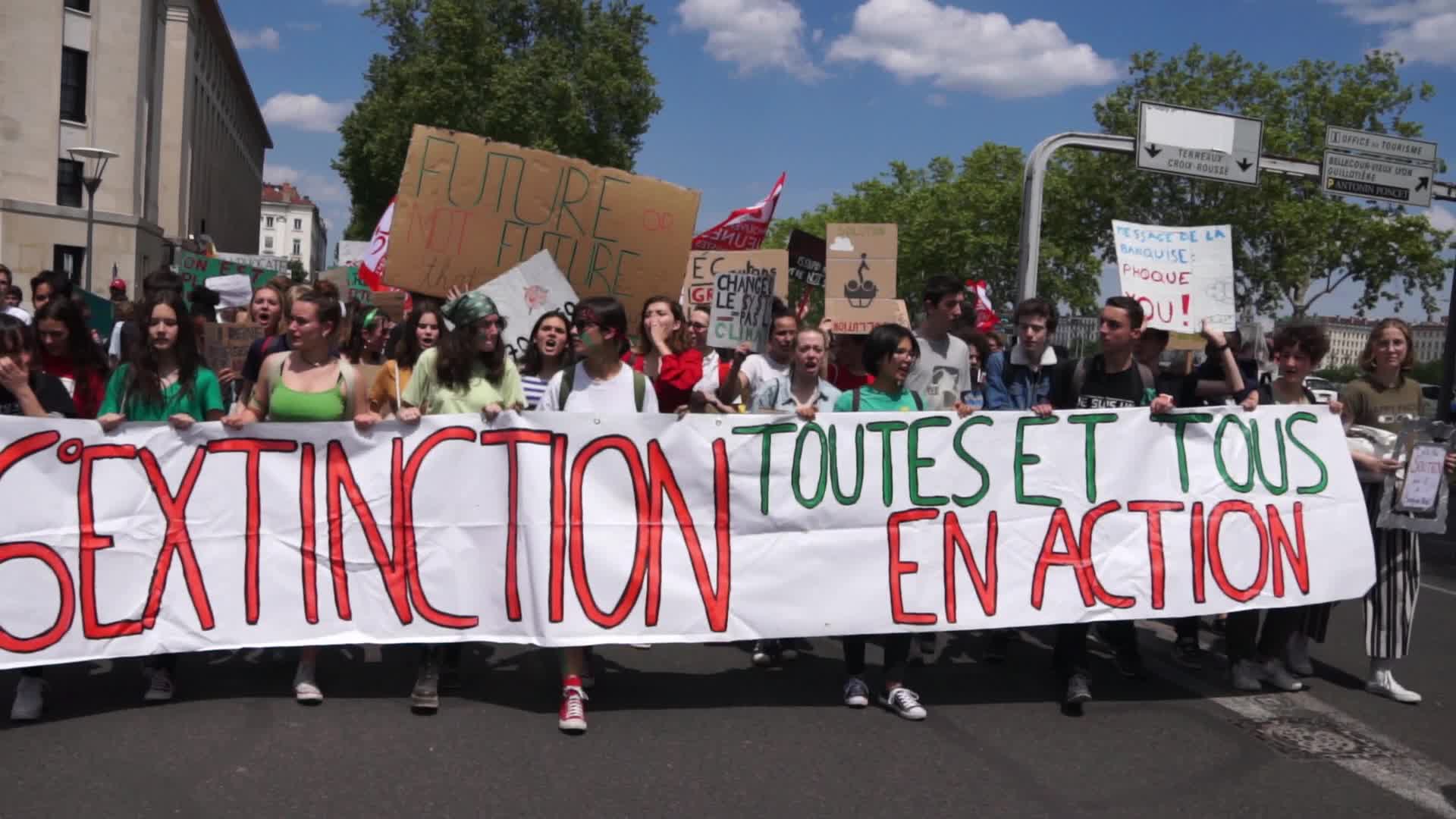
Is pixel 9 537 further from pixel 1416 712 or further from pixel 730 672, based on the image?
pixel 1416 712

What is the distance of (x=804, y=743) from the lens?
488 cm

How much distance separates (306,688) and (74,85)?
128 feet

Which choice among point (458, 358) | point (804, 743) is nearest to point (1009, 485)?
point (804, 743)

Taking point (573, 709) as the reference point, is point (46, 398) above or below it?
above

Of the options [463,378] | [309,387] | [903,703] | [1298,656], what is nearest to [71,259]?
[309,387]

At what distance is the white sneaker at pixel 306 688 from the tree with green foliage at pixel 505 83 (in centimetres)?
3810

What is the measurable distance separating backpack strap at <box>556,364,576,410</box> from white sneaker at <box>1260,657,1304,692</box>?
329 cm

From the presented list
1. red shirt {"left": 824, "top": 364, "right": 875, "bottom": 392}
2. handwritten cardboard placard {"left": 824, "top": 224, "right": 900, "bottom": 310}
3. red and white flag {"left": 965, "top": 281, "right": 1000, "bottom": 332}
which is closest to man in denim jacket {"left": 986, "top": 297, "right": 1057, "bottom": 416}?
red shirt {"left": 824, "top": 364, "right": 875, "bottom": 392}

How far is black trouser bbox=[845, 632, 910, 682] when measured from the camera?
17.7ft

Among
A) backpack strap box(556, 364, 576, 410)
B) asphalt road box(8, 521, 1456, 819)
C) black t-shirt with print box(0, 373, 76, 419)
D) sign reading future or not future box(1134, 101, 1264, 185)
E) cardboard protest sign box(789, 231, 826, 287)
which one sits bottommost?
asphalt road box(8, 521, 1456, 819)

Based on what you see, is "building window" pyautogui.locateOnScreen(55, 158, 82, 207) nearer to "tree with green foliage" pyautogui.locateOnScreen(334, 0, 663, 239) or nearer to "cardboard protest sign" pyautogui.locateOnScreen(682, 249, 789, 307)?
"tree with green foliage" pyautogui.locateOnScreen(334, 0, 663, 239)

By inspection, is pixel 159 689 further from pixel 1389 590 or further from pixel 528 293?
pixel 1389 590

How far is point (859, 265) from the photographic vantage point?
8.92m

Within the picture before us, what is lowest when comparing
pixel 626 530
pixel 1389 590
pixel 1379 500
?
pixel 1389 590
